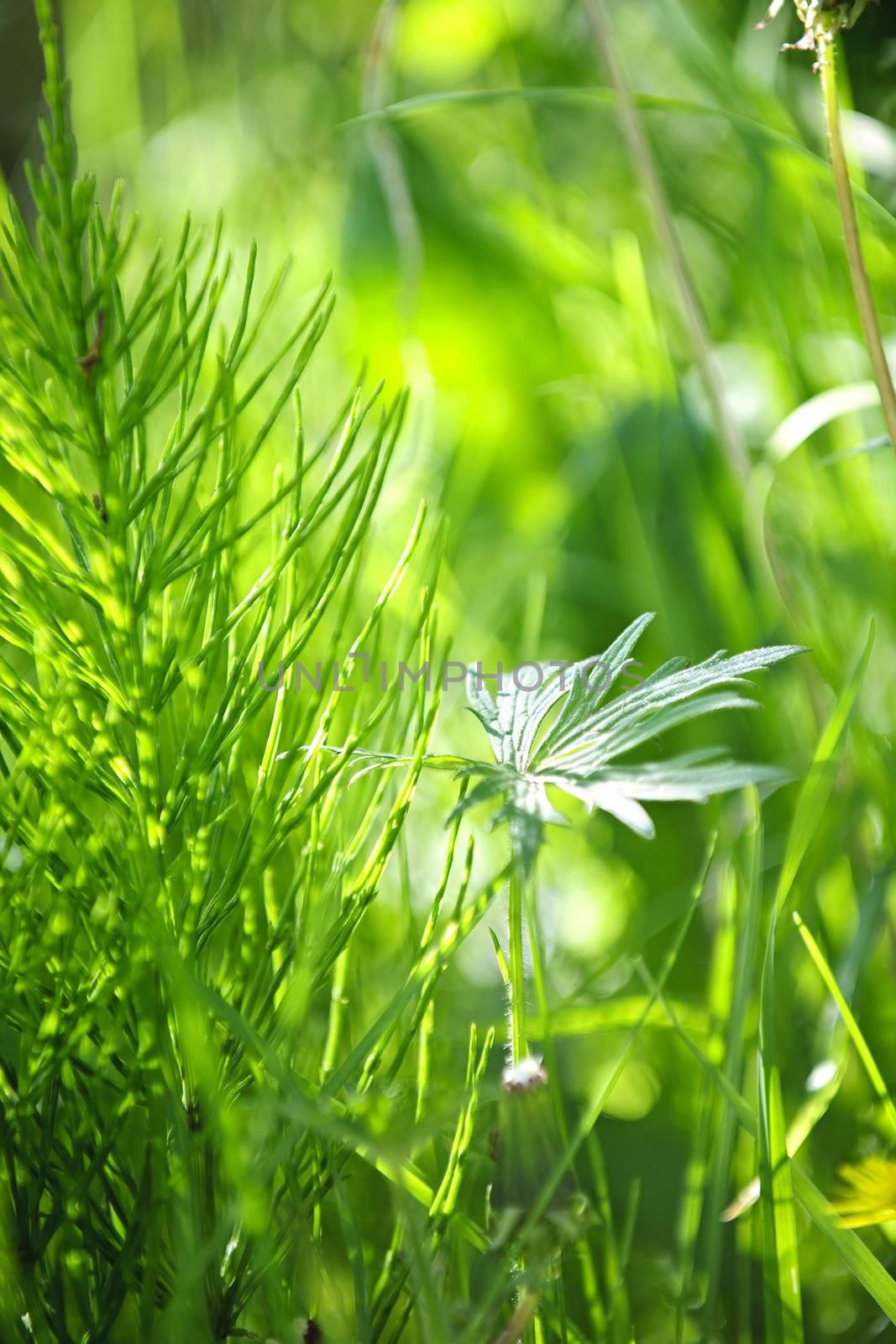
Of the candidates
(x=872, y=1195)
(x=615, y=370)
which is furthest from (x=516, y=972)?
(x=615, y=370)

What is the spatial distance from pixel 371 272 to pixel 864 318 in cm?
52

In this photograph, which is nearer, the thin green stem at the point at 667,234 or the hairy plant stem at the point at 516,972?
the hairy plant stem at the point at 516,972

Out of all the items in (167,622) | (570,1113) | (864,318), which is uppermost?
(864,318)

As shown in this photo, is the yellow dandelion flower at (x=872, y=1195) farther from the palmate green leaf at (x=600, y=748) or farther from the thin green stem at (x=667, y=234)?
the thin green stem at (x=667, y=234)

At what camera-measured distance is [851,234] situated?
0.86 feet

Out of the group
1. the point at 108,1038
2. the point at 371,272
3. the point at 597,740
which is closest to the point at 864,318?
the point at 597,740

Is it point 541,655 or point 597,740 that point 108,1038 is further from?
point 541,655

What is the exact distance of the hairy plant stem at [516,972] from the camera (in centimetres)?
22

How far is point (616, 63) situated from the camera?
410 millimetres

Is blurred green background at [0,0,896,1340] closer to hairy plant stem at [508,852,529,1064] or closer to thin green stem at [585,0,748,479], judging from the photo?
thin green stem at [585,0,748,479]

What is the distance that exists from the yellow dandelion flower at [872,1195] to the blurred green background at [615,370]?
7 centimetres

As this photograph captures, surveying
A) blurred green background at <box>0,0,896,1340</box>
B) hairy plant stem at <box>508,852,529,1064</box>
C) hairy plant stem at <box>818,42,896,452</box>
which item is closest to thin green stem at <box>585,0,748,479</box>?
blurred green background at <box>0,0,896,1340</box>

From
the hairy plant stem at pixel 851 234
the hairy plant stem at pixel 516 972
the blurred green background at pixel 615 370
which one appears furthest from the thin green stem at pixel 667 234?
the hairy plant stem at pixel 516 972

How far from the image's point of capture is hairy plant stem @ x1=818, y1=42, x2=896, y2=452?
25 centimetres
